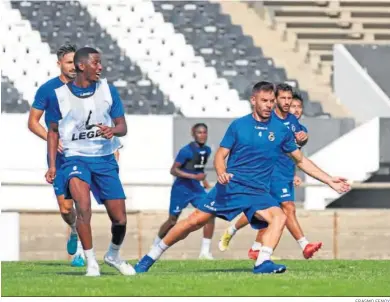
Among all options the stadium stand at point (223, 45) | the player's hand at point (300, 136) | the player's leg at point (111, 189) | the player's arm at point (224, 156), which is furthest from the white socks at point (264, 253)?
the stadium stand at point (223, 45)

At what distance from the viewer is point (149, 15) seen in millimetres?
31172

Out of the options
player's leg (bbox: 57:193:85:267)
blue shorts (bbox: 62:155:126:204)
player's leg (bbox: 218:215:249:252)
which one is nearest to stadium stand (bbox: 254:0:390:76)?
Answer: player's leg (bbox: 218:215:249:252)

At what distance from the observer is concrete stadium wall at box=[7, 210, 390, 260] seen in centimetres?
2084

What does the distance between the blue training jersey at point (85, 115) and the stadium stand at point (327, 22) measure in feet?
65.2

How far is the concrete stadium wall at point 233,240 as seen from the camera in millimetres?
20844

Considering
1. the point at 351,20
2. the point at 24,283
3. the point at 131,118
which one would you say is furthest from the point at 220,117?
the point at 24,283

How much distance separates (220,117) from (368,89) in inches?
147

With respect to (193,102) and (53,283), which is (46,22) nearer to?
(193,102)

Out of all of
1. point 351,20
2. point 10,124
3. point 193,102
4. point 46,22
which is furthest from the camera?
point 351,20

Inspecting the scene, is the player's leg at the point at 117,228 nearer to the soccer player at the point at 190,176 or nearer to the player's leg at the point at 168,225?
the player's leg at the point at 168,225

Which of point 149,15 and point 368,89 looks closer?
point 368,89

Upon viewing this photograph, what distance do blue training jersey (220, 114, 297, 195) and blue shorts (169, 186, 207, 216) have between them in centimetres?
664

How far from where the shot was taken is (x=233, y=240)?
2098 centimetres

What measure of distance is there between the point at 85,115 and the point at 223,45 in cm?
1845
